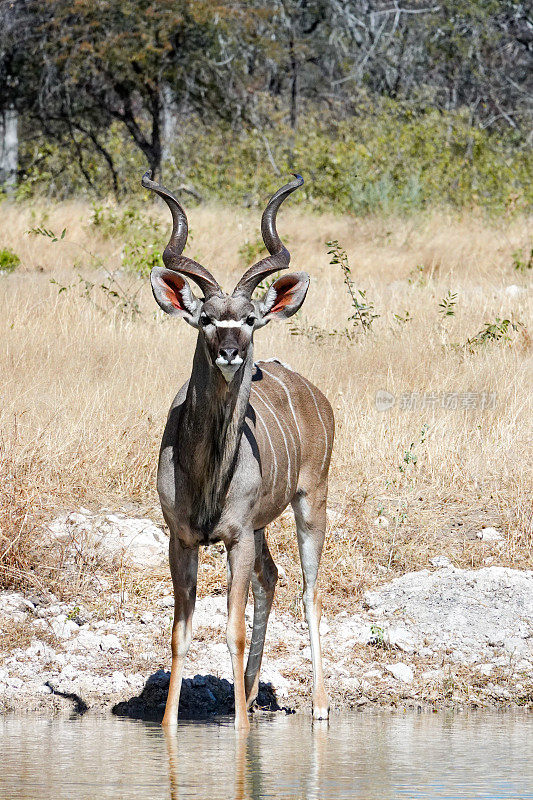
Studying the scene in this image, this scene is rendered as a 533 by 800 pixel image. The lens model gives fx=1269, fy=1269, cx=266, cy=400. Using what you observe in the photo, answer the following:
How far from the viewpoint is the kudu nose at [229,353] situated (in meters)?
4.62

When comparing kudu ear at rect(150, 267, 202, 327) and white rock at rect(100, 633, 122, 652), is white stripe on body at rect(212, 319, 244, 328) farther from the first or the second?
white rock at rect(100, 633, 122, 652)

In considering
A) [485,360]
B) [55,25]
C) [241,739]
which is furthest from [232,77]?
[241,739]

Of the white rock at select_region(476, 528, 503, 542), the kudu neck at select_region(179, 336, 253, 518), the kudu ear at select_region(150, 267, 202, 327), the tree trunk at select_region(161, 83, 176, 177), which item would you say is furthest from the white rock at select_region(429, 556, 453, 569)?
the tree trunk at select_region(161, 83, 176, 177)

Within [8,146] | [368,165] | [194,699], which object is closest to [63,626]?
[194,699]

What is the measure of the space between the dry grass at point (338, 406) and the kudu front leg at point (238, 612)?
1670 millimetres

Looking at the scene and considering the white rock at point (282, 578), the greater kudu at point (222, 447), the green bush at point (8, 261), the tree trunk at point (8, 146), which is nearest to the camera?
the greater kudu at point (222, 447)

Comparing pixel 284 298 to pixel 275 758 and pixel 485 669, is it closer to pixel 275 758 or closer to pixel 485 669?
pixel 275 758

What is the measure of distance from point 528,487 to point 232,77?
1697 centimetres

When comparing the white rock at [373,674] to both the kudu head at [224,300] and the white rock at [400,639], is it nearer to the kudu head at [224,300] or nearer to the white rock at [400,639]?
the white rock at [400,639]

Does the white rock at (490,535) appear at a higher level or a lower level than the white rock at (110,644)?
higher

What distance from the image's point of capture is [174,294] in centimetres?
509


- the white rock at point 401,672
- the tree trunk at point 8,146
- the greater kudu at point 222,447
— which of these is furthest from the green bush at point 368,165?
the greater kudu at point 222,447

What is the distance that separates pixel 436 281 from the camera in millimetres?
14234

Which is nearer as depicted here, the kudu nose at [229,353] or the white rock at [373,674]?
the kudu nose at [229,353]
